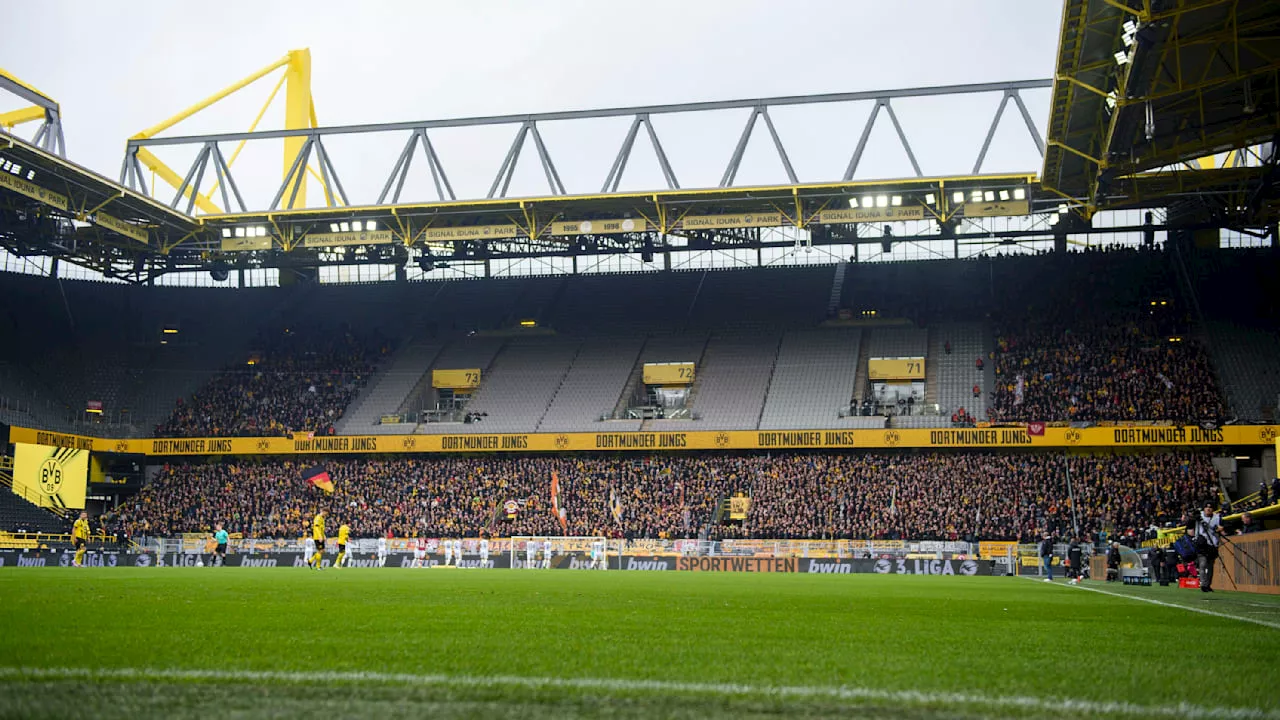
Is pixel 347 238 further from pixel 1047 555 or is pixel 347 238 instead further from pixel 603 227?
pixel 1047 555

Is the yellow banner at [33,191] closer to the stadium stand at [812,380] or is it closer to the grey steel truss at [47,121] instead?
the grey steel truss at [47,121]

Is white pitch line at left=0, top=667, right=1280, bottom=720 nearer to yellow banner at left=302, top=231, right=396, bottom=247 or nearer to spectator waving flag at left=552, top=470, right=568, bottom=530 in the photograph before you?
spectator waving flag at left=552, top=470, right=568, bottom=530

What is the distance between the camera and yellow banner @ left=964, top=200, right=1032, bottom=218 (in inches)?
1741

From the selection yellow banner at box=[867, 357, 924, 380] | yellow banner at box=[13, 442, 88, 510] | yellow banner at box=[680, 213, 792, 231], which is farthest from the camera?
yellow banner at box=[867, 357, 924, 380]

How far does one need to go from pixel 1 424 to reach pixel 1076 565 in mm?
43366

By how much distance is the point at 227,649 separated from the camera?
765cm

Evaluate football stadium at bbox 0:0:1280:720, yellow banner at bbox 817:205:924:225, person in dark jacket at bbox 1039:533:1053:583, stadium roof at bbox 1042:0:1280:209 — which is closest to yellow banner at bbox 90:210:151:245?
football stadium at bbox 0:0:1280:720

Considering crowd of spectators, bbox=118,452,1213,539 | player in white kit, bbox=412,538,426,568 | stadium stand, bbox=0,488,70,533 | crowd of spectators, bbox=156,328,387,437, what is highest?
crowd of spectators, bbox=156,328,387,437

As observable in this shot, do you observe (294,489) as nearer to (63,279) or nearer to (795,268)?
(63,279)

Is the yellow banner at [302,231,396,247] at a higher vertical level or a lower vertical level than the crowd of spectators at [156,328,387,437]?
higher

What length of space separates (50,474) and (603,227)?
26191 millimetres

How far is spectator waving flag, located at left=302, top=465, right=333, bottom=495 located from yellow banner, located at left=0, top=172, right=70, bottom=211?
1480 cm

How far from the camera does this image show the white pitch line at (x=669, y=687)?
5391 millimetres

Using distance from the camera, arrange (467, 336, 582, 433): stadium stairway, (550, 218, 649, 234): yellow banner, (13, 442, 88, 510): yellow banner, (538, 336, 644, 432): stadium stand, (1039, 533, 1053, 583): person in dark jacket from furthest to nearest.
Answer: (467, 336, 582, 433): stadium stairway, (538, 336, 644, 432): stadium stand, (13, 442, 88, 510): yellow banner, (550, 218, 649, 234): yellow banner, (1039, 533, 1053, 583): person in dark jacket
